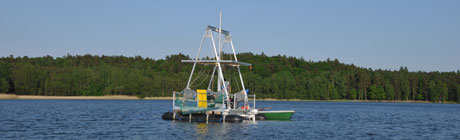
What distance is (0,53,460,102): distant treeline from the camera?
445 ft

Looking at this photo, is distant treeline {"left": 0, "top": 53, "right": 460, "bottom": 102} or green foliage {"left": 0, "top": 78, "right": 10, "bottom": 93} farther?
distant treeline {"left": 0, "top": 53, "right": 460, "bottom": 102}

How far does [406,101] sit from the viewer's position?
166875 millimetres

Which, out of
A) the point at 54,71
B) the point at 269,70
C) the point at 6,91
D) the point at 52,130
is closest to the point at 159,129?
the point at 52,130

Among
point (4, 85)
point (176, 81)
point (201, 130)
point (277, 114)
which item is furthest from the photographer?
point (176, 81)

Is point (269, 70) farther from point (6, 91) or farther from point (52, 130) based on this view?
point (52, 130)

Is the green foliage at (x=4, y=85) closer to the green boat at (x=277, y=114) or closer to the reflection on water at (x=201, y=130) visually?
the green boat at (x=277, y=114)

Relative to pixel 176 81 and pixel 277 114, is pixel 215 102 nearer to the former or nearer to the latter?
pixel 277 114

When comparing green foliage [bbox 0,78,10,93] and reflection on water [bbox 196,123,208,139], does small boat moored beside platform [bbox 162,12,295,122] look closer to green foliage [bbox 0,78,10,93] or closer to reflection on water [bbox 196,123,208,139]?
reflection on water [bbox 196,123,208,139]

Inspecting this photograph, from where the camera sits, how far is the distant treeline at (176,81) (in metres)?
136

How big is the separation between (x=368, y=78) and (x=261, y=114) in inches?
5178

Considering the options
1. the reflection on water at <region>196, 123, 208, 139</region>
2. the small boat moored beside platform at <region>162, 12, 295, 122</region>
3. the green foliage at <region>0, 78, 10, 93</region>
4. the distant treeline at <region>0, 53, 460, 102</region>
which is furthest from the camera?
the distant treeline at <region>0, 53, 460, 102</region>

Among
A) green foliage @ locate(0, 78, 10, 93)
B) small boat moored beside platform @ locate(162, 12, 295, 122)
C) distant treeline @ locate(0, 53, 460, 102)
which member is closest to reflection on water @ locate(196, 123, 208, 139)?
small boat moored beside platform @ locate(162, 12, 295, 122)

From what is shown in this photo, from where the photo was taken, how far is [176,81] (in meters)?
148

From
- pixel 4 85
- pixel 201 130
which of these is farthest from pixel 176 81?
pixel 201 130
